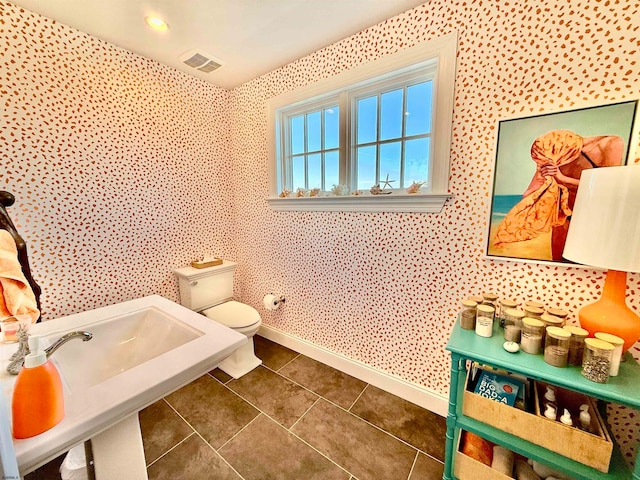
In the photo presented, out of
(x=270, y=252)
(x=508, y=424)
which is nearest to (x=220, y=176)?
(x=270, y=252)

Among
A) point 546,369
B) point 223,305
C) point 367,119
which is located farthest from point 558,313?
point 223,305

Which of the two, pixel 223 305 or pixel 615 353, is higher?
pixel 615 353

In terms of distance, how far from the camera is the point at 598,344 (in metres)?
0.89

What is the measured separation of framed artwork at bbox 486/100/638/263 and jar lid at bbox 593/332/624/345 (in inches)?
14.3

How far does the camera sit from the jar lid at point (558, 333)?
95 cm

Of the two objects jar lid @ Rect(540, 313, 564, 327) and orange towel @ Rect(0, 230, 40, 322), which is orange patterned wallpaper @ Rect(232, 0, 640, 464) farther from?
orange towel @ Rect(0, 230, 40, 322)

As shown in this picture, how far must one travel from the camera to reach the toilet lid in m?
1.95

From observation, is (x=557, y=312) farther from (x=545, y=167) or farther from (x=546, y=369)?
(x=545, y=167)

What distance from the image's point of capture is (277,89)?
2.11m

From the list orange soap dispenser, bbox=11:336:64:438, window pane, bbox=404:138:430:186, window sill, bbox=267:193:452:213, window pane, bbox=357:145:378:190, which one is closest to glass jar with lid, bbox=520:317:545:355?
window sill, bbox=267:193:452:213

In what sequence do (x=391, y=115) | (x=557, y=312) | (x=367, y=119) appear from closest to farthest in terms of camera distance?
(x=557, y=312) → (x=391, y=115) → (x=367, y=119)

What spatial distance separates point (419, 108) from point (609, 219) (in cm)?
115

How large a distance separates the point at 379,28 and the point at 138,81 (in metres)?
1.73

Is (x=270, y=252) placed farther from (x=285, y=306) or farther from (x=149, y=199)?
(x=149, y=199)
